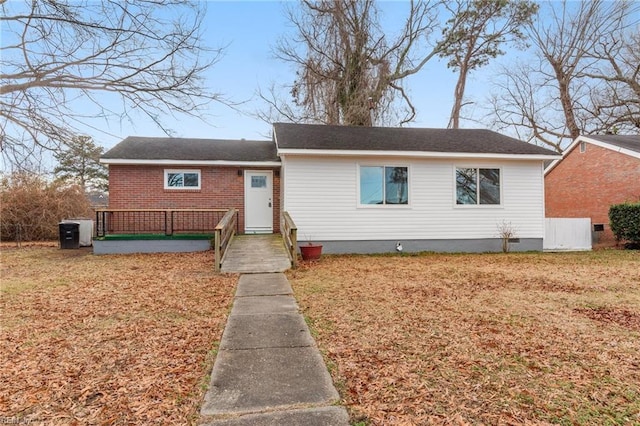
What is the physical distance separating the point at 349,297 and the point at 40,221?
1449 cm

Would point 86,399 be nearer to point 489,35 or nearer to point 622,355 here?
point 622,355

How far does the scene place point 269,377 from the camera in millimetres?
2922

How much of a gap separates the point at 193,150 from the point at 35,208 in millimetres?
7221

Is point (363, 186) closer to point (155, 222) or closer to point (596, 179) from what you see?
point (155, 222)

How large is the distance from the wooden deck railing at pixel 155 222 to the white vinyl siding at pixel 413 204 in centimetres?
300

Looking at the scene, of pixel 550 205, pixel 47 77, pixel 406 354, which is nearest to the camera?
pixel 406 354

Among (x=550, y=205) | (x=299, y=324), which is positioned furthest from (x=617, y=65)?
(x=299, y=324)

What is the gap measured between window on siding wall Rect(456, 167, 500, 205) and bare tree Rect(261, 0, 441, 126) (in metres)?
9.28

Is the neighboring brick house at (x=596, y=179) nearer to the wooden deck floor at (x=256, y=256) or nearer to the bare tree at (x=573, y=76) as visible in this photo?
the bare tree at (x=573, y=76)

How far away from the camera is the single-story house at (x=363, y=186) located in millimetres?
10453

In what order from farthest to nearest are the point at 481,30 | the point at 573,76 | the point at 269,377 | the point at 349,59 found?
the point at 573,76 → the point at 481,30 → the point at 349,59 → the point at 269,377

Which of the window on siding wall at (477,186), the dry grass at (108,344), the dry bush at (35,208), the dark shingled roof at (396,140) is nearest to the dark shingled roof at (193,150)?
the dark shingled roof at (396,140)

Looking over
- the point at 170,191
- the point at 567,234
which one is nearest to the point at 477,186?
the point at 567,234

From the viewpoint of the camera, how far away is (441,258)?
10078 mm
